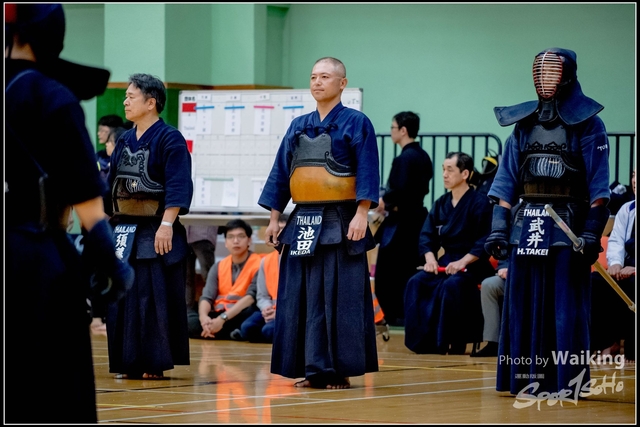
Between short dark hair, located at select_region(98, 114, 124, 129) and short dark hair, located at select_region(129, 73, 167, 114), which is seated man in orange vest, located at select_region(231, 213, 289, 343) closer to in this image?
short dark hair, located at select_region(98, 114, 124, 129)

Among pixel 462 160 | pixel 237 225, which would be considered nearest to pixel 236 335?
pixel 237 225

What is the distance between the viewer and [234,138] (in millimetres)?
10172

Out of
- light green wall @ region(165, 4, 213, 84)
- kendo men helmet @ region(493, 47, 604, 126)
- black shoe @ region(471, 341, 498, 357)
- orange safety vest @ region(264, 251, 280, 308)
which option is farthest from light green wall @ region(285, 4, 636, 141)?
kendo men helmet @ region(493, 47, 604, 126)

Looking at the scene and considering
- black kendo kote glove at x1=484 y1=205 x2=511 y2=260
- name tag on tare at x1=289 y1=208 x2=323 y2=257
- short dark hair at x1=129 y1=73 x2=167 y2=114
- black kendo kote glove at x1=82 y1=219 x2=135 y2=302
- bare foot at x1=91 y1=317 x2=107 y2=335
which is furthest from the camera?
bare foot at x1=91 y1=317 x2=107 y2=335

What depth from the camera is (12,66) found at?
320cm

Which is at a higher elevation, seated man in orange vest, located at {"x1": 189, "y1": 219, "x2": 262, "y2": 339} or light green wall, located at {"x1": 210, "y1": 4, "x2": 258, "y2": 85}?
light green wall, located at {"x1": 210, "y1": 4, "x2": 258, "y2": 85}

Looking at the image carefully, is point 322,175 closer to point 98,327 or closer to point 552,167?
point 552,167

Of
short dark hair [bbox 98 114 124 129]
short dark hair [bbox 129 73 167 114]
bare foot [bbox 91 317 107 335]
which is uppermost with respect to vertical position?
short dark hair [bbox 129 73 167 114]

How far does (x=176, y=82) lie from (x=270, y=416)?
793 cm

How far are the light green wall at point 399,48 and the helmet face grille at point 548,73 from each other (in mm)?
6033

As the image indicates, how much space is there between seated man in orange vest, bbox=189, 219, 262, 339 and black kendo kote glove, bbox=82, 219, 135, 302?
6212 millimetres

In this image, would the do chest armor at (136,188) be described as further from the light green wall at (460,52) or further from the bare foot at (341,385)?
the light green wall at (460,52)

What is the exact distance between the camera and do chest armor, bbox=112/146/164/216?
6.39m

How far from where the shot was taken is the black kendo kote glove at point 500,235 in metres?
5.65
